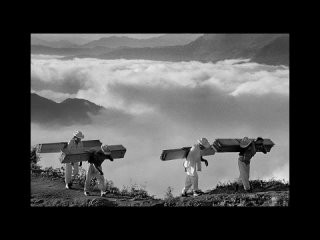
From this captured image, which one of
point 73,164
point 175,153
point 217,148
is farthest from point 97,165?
point 217,148

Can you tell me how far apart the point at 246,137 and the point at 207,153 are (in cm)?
111

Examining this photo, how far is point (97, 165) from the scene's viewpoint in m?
21.3

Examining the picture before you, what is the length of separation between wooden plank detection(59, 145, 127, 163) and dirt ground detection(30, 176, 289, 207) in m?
1.08

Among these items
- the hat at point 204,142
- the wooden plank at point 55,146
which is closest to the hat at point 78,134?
the wooden plank at point 55,146

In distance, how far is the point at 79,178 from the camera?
2356cm

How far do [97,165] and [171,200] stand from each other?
2.10m

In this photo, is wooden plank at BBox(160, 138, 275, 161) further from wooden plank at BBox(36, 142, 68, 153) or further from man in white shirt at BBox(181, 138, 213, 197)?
wooden plank at BBox(36, 142, 68, 153)

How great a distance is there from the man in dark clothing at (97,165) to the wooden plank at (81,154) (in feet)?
0.57

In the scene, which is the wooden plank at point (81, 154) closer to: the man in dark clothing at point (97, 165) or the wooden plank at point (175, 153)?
the man in dark clothing at point (97, 165)

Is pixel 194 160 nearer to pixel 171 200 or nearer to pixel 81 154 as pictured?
pixel 171 200

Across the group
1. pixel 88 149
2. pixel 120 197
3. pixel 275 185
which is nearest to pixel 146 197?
pixel 120 197

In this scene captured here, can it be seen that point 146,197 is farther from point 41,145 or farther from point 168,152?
point 41,145

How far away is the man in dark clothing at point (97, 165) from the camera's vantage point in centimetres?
2123

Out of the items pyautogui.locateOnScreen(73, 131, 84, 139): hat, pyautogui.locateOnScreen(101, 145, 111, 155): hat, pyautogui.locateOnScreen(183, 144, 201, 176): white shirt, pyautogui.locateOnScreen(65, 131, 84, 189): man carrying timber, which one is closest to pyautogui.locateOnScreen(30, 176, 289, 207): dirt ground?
pyautogui.locateOnScreen(65, 131, 84, 189): man carrying timber
